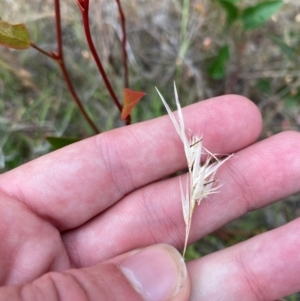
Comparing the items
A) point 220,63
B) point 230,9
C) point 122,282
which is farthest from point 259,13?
point 122,282

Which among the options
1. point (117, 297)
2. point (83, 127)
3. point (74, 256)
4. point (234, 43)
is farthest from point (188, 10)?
point (117, 297)

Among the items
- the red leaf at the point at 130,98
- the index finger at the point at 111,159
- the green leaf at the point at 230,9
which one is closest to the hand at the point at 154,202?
the index finger at the point at 111,159

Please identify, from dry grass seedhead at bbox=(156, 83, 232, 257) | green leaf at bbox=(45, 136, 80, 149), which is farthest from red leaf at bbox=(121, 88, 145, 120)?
green leaf at bbox=(45, 136, 80, 149)

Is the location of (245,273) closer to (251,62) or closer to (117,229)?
(117,229)

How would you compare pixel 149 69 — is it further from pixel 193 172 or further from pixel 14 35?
pixel 14 35

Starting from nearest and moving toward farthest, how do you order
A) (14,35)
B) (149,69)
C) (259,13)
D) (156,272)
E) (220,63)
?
1. (14,35)
2. (156,272)
3. (259,13)
4. (220,63)
5. (149,69)

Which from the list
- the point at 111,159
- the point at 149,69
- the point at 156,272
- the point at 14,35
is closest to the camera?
the point at 14,35

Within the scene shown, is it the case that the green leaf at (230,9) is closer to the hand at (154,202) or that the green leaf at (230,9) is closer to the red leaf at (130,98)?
the hand at (154,202)

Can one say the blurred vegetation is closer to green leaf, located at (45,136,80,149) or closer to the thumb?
green leaf, located at (45,136,80,149)
